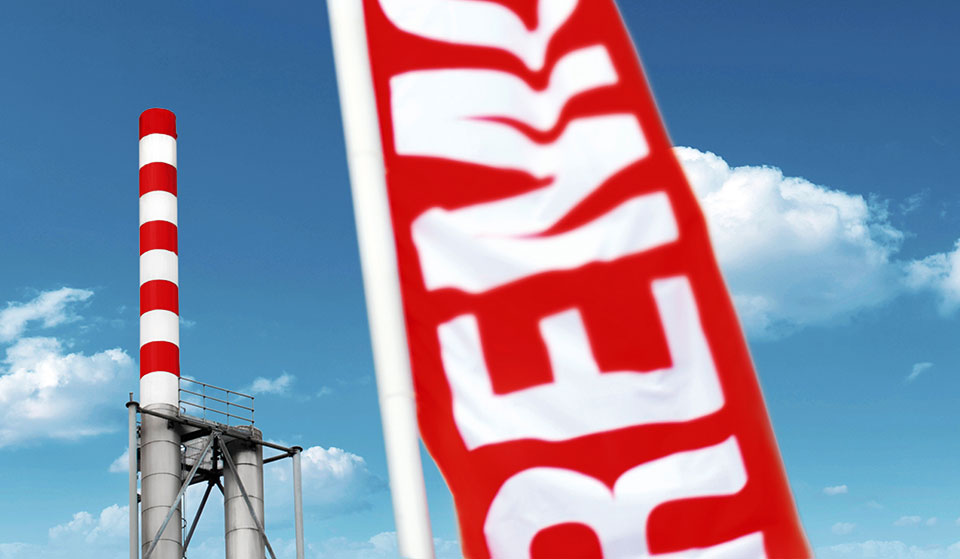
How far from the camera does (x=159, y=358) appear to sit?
23141 mm

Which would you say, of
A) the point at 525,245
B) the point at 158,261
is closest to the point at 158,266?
the point at 158,261

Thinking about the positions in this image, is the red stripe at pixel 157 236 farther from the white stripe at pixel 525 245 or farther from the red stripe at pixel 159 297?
the white stripe at pixel 525 245

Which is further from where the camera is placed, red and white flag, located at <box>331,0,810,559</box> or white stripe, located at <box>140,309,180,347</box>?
white stripe, located at <box>140,309,180,347</box>

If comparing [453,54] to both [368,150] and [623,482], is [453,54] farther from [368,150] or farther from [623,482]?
[623,482]

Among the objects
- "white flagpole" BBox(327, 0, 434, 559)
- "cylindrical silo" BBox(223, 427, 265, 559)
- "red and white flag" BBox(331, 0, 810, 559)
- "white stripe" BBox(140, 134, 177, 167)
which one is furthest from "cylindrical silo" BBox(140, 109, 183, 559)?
"white flagpole" BBox(327, 0, 434, 559)

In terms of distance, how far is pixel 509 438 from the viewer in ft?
15.1

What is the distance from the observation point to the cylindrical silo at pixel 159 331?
22234 millimetres

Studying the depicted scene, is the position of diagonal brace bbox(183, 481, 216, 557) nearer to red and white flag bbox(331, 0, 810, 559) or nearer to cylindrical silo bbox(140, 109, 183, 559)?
cylindrical silo bbox(140, 109, 183, 559)

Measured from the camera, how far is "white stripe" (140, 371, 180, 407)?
22.7 meters

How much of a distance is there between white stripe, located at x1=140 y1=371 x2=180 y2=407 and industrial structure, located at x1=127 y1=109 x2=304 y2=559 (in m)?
0.02

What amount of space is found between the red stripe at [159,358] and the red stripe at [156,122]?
16.5ft

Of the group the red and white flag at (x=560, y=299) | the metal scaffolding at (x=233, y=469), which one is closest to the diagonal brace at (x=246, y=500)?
the metal scaffolding at (x=233, y=469)

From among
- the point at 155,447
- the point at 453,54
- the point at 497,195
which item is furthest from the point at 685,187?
the point at 155,447

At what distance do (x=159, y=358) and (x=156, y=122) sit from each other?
5649 mm
